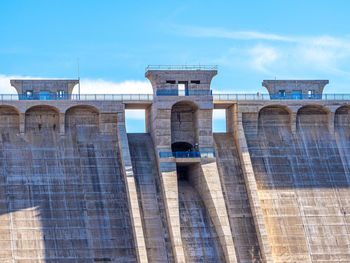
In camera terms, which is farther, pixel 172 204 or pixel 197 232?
pixel 197 232

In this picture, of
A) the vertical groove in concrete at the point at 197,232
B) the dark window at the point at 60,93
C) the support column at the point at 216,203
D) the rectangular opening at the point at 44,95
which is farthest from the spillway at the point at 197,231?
the rectangular opening at the point at 44,95

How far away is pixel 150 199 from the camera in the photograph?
7456cm

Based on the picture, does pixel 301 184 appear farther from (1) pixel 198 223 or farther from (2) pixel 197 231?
(2) pixel 197 231

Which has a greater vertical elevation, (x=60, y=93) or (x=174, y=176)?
(x=60, y=93)

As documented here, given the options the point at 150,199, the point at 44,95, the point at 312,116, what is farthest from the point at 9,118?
the point at 312,116

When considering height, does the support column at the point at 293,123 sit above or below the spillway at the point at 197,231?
above

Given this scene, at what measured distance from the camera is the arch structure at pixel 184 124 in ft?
268

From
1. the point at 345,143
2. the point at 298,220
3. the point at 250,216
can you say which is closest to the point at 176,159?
the point at 250,216

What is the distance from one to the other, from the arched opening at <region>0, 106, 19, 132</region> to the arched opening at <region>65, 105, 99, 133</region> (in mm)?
5746

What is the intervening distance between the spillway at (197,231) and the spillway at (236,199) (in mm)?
2549

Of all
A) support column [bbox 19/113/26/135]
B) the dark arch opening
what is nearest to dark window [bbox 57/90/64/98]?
support column [bbox 19/113/26/135]

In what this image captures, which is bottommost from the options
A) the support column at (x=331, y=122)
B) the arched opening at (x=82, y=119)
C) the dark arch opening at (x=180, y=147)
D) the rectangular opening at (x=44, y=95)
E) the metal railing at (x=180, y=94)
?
the dark arch opening at (x=180, y=147)

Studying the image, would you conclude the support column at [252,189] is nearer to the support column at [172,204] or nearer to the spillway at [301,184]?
the spillway at [301,184]

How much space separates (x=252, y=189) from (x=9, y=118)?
95.5 ft
